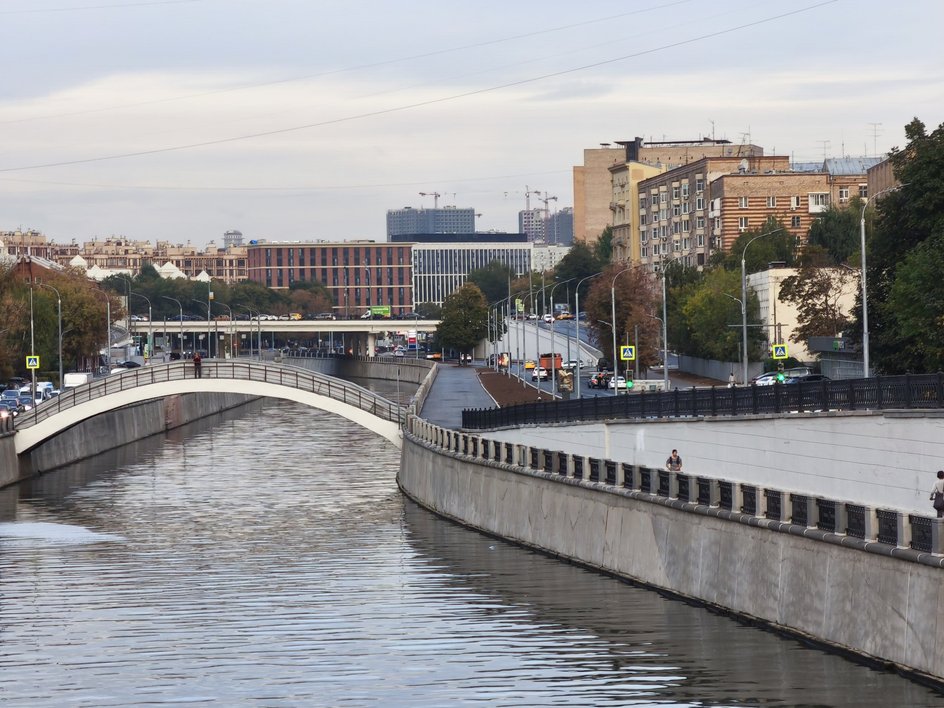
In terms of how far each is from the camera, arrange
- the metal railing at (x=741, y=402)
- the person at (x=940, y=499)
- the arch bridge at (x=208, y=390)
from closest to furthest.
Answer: the person at (x=940, y=499) < the metal railing at (x=741, y=402) < the arch bridge at (x=208, y=390)

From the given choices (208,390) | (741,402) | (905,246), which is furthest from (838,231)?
(741,402)

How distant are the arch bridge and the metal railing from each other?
15.9 ft

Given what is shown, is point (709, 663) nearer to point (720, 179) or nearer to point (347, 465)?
point (347, 465)

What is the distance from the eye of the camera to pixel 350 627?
32969 millimetres

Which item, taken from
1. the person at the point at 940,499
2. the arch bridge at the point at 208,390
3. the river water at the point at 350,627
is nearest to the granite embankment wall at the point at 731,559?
the river water at the point at 350,627

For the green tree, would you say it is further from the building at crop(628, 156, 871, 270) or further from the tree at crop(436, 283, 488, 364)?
the tree at crop(436, 283, 488, 364)

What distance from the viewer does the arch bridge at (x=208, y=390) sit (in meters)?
79.5

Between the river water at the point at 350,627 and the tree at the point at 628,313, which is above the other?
the tree at the point at 628,313

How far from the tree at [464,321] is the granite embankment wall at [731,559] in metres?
142

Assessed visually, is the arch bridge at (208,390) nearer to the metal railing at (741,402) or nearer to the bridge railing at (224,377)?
the bridge railing at (224,377)

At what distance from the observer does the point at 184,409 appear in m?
132

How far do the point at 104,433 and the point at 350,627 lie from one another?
7038 centimetres

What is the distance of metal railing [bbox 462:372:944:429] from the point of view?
41.0m

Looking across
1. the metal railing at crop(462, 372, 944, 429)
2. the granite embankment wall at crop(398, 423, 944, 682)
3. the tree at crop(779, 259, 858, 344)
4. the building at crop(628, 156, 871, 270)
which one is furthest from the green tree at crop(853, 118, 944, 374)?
the building at crop(628, 156, 871, 270)
